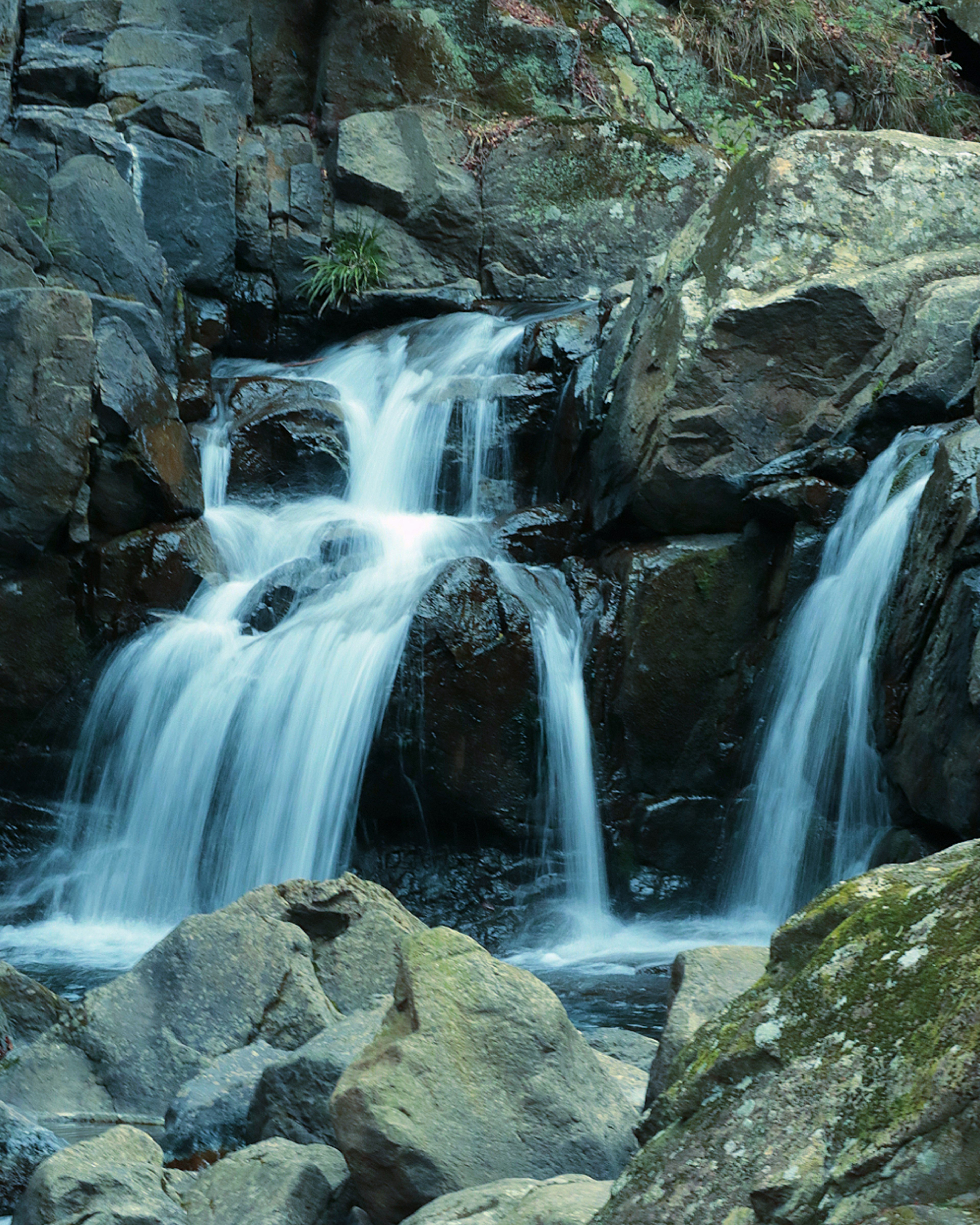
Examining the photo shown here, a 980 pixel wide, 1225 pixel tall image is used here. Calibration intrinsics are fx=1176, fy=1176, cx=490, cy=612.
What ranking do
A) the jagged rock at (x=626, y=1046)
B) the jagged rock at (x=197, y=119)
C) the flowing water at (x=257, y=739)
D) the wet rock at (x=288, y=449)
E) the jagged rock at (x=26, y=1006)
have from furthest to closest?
the jagged rock at (x=197, y=119) < the wet rock at (x=288, y=449) < the flowing water at (x=257, y=739) < the jagged rock at (x=26, y=1006) < the jagged rock at (x=626, y=1046)

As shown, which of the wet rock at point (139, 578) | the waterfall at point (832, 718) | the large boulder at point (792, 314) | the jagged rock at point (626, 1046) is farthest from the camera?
the wet rock at point (139, 578)

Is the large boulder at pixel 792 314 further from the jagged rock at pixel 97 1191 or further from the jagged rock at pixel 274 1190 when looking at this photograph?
the jagged rock at pixel 97 1191

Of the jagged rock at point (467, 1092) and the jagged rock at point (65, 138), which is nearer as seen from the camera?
the jagged rock at point (467, 1092)

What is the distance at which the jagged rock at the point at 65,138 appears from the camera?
10086mm

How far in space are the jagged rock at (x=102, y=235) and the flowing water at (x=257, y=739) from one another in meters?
2.58

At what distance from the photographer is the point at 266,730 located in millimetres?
6816

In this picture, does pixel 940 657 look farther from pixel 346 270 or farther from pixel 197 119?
pixel 197 119

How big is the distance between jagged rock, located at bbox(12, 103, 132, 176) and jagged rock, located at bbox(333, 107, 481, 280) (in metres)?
2.21

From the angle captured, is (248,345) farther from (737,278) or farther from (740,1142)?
(740,1142)

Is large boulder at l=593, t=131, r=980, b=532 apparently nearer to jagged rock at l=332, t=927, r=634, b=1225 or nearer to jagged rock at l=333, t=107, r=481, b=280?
jagged rock at l=332, t=927, r=634, b=1225

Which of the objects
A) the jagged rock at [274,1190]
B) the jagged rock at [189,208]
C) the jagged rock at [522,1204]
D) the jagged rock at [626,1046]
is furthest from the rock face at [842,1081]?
the jagged rock at [189,208]

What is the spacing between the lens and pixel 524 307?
10.8 meters

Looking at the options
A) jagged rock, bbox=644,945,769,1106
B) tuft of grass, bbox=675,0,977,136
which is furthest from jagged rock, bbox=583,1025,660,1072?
tuft of grass, bbox=675,0,977,136

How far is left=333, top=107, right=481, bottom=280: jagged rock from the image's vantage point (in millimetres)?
11711
